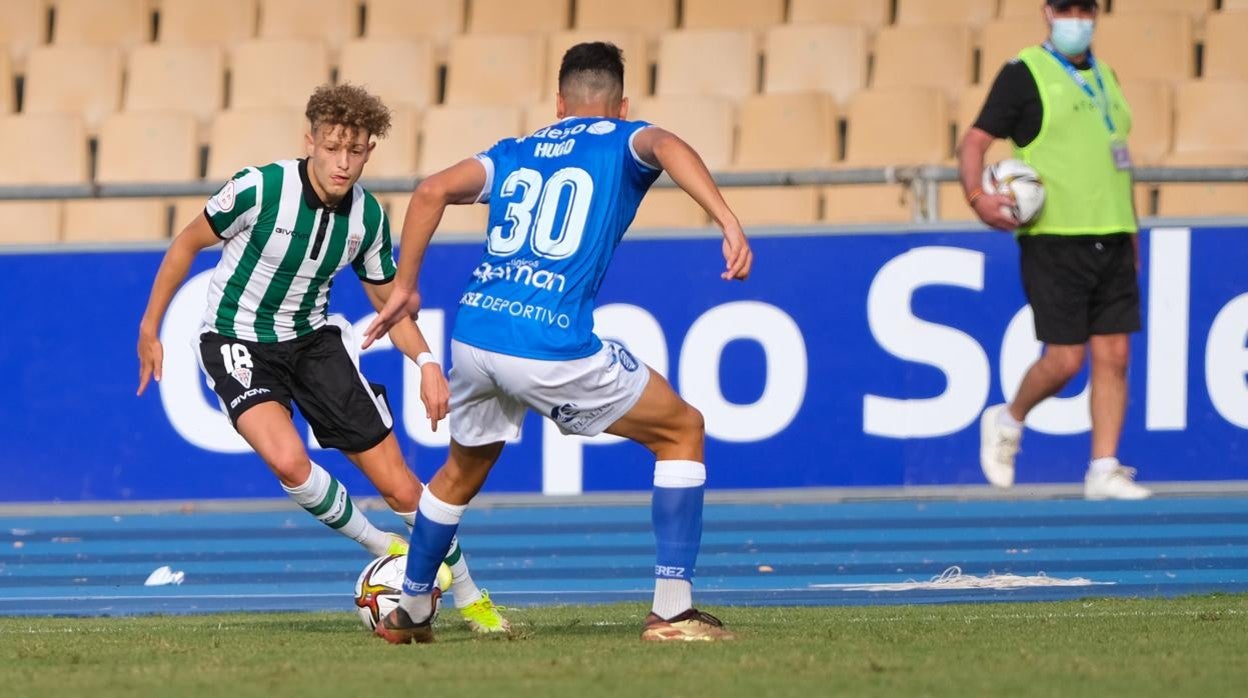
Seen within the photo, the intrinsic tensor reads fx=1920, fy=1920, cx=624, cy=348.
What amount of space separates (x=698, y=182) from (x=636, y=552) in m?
4.18

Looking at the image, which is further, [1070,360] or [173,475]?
[173,475]

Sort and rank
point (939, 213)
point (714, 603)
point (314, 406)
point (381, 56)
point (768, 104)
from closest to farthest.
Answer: point (314, 406) < point (714, 603) < point (939, 213) < point (768, 104) < point (381, 56)

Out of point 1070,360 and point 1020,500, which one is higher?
point 1070,360

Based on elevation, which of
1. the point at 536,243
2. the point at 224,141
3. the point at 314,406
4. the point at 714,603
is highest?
the point at 224,141

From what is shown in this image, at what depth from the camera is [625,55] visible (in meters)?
12.4

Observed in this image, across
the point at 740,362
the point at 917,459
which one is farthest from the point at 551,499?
the point at 917,459

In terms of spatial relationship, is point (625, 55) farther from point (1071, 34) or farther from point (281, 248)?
point (281, 248)

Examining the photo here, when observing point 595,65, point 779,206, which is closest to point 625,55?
point 779,206

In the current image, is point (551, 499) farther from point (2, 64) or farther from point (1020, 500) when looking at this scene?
point (2, 64)

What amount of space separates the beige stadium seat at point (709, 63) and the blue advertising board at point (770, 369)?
2.69m

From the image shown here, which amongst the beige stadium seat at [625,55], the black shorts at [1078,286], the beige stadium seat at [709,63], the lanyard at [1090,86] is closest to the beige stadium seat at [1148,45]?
the beige stadium seat at [709,63]

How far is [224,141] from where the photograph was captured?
40.5ft

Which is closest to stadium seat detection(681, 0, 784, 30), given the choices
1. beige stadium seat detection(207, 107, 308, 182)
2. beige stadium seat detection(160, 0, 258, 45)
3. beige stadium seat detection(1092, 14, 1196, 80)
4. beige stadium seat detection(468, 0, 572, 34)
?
beige stadium seat detection(468, 0, 572, 34)

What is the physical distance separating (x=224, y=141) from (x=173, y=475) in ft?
9.88
